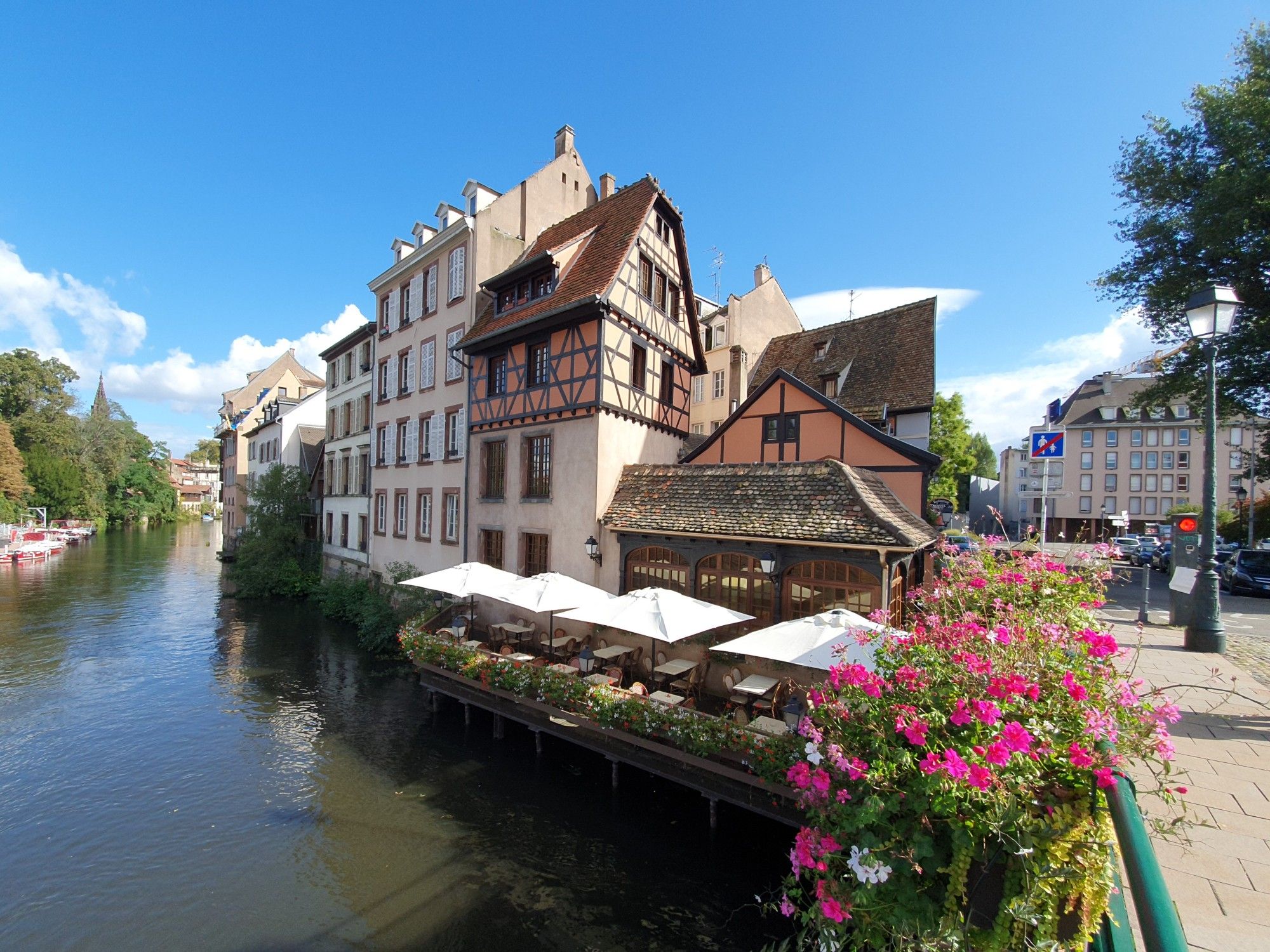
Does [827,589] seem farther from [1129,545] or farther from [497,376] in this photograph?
[1129,545]

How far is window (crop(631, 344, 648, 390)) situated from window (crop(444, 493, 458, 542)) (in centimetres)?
725

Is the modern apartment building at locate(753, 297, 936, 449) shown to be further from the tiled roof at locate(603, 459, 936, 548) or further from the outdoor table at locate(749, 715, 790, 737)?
the outdoor table at locate(749, 715, 790, 737)

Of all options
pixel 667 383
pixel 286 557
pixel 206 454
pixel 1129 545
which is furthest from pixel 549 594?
pixel 206 454

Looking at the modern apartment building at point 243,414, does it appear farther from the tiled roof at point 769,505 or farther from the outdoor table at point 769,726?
the outdoor table at point 769,726

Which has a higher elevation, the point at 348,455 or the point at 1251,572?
the point at 348,455

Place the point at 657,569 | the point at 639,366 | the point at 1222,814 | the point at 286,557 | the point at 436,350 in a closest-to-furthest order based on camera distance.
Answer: the point at 1222,814, the point at 657,569, the point at 639,366, the point at 436,350, the point at 286,557

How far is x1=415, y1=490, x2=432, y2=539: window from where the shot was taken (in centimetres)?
2036

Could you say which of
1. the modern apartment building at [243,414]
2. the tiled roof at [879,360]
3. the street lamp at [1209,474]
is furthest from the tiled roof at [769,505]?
the modern apartment building at [243,414]

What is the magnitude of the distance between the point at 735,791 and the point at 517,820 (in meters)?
3.69

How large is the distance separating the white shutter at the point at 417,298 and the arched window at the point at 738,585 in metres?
15.7

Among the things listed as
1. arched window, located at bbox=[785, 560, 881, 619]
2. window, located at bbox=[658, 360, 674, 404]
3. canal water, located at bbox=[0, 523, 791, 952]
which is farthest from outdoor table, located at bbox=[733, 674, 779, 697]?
window, located at bbox=[658, 360, 674, 404]

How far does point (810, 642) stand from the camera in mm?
8258

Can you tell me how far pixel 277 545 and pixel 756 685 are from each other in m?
27.7

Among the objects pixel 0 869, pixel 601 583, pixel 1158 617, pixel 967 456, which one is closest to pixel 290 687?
pixel 0 869
